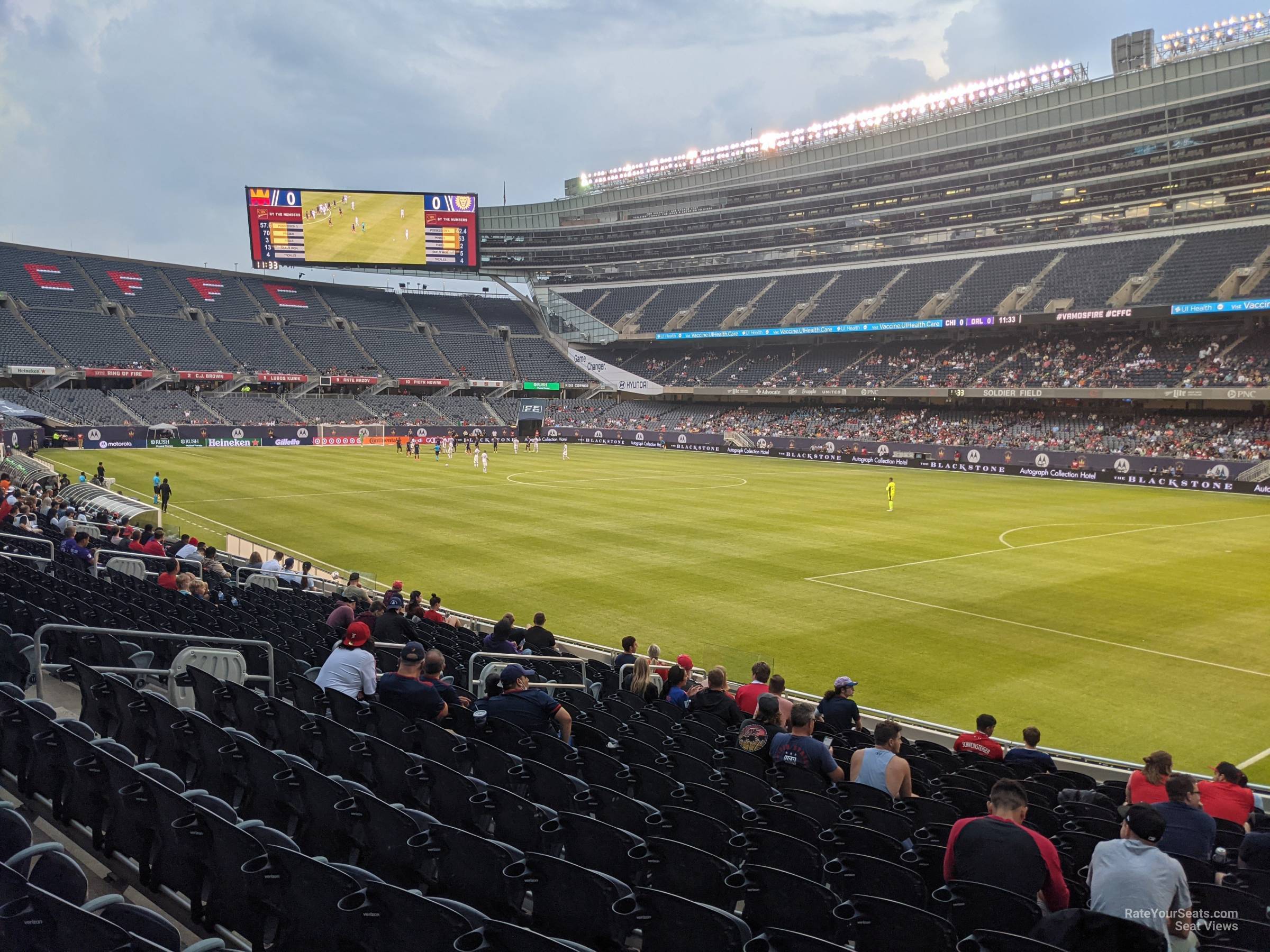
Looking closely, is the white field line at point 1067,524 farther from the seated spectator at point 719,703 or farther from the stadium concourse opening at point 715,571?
the seated spectator at point 719,703

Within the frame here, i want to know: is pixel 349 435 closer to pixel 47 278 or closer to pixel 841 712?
pixel 47 278

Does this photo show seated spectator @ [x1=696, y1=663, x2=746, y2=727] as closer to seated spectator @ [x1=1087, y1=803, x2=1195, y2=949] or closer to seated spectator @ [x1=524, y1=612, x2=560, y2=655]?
seated spectator @ [x1=524, y1=612, x2=560, y2=655]

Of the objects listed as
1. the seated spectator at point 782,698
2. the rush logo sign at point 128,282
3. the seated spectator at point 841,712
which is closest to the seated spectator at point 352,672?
the seated spectator at point 782,698

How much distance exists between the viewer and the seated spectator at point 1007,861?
5258 millimetres

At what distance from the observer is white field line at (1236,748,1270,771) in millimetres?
13992

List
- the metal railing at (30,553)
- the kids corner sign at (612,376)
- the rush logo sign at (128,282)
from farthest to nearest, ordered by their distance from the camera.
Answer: the kids corner sign at (612,376) < the rush logo sign at (128,282) < the metal railing at (30,553)

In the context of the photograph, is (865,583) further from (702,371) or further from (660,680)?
(702,371)

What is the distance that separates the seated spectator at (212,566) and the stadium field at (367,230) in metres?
76.2

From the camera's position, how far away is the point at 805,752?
827 cm

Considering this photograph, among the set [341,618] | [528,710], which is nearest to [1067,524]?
[341,618]

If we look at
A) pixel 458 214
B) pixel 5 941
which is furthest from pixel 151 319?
pixel 5 941

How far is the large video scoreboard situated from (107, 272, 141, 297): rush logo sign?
38.3 ft

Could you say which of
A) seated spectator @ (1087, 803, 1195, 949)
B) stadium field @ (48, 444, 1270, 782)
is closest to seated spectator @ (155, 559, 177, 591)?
stadium field @ (48, 444, 1270, 782)

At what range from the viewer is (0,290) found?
3054 inches
